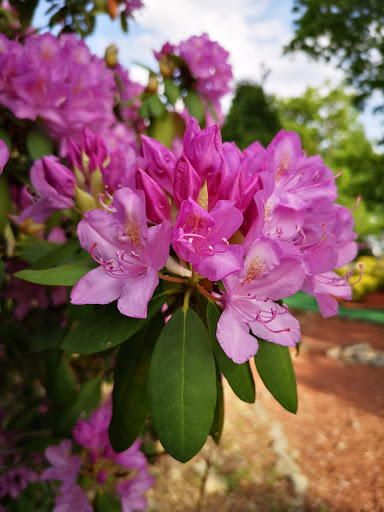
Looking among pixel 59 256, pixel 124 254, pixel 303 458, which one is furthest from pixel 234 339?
pixel 303 458

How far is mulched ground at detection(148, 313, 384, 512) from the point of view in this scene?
9.19 ft

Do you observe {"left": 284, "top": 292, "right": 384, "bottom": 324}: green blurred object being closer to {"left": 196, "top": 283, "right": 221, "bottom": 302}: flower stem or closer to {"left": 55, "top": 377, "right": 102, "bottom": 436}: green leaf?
{"left": 55, "top": 377, "right": 102, "bottom": 436}: green leaf

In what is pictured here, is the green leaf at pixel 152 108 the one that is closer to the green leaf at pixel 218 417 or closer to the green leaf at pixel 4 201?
the green leaf at pixel 4 201

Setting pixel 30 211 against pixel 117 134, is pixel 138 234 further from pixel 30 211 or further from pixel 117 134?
pixel 117 134

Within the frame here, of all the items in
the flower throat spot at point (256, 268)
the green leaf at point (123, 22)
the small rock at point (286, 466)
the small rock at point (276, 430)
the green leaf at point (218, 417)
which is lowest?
the small rock at point (276, 430)

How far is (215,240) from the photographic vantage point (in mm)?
653

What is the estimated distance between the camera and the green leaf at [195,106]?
174cm

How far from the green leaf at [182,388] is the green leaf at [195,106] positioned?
1.21 meters

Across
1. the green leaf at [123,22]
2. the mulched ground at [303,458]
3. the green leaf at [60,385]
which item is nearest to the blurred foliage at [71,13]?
the green leaf at [123,22]

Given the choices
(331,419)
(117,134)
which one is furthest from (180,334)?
(331,419)

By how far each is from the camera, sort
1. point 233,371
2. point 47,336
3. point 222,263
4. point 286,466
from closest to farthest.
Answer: point 222,263
point 233,371
point 47,336
point 286,466

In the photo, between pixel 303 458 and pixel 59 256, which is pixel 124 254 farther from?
pixel 303 458

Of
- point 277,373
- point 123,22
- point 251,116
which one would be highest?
point 123,22

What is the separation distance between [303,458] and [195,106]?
2.87 meters
